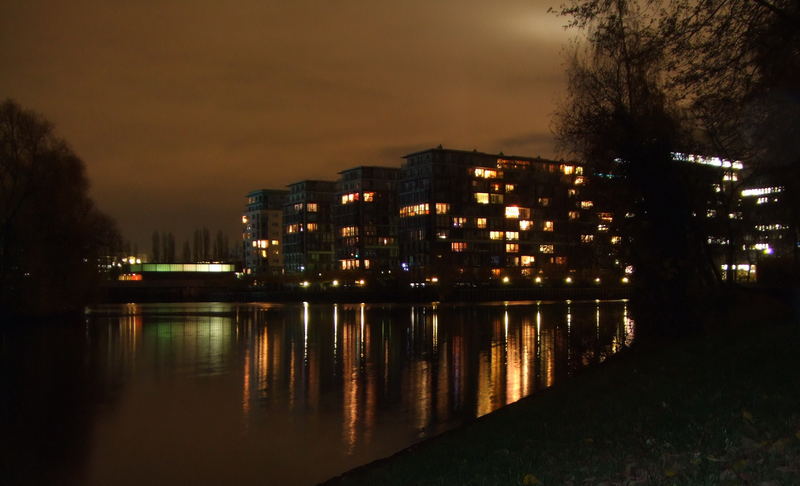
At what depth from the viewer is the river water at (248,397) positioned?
19375 millimetres

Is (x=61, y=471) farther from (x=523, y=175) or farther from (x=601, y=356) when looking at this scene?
(x=523, y=175)

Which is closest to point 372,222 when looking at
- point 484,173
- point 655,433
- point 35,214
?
point 484,173

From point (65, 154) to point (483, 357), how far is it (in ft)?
178

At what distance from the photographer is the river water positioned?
19375 millimetres

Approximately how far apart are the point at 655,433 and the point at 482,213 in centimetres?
16633

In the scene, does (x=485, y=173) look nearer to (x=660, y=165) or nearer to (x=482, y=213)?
(x=482, y=213)

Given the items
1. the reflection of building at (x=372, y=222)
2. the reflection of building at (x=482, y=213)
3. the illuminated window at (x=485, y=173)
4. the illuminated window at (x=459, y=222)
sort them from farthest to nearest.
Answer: the reflection of building at (x=372, y=222) → the illuminated window at (x=485, y=173) → the illuminated window at (x=459, y=222) → the reflection of building at (x=482, y=213)

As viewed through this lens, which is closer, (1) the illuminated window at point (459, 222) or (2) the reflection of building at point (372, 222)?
(1) the illuminated window at point (459, 222)

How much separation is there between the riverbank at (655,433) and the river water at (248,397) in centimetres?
480

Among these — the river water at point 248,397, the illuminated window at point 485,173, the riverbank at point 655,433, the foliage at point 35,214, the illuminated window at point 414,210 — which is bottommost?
the river water at point 248,397

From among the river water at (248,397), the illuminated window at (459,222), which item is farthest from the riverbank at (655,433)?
the illuminated window at (459,222)

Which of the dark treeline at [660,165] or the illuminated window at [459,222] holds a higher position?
the illuminated window at [459,222]

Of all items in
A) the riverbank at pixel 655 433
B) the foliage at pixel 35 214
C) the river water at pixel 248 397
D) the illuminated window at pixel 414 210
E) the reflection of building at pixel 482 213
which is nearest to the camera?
the riverbank at pixel 655 433

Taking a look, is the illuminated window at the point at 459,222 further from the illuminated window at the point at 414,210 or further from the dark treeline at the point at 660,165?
the dark treeline at the point at 660,165
